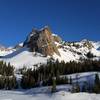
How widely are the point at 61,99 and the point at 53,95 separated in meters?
9.73

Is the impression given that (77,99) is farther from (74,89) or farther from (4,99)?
(4,99)

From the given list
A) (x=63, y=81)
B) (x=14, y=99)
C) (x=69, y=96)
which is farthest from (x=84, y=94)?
(x=63, y=81)

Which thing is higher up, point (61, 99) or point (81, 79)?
point (81, 79)

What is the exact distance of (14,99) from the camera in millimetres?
133500

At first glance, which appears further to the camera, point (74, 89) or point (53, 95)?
point (74, 89)

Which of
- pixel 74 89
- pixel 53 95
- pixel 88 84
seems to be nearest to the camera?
pixel 53 95

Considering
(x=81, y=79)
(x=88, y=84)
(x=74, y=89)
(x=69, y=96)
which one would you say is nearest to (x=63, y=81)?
(x=81, y=79)

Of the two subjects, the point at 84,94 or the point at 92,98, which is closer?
the point at 92,98

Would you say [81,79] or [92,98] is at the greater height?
[81,79]

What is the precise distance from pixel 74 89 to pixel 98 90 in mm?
11816

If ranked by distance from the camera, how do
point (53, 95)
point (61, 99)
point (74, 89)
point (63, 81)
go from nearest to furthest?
point (61, 99), point (53, 95), point (74, 89), point (63, 81)

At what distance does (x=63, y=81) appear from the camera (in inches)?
7766

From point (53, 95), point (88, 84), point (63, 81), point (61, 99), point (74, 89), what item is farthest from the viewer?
point (63, 81)

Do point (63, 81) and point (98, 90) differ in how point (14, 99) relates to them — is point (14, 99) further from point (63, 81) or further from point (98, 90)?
point (63, 81)
